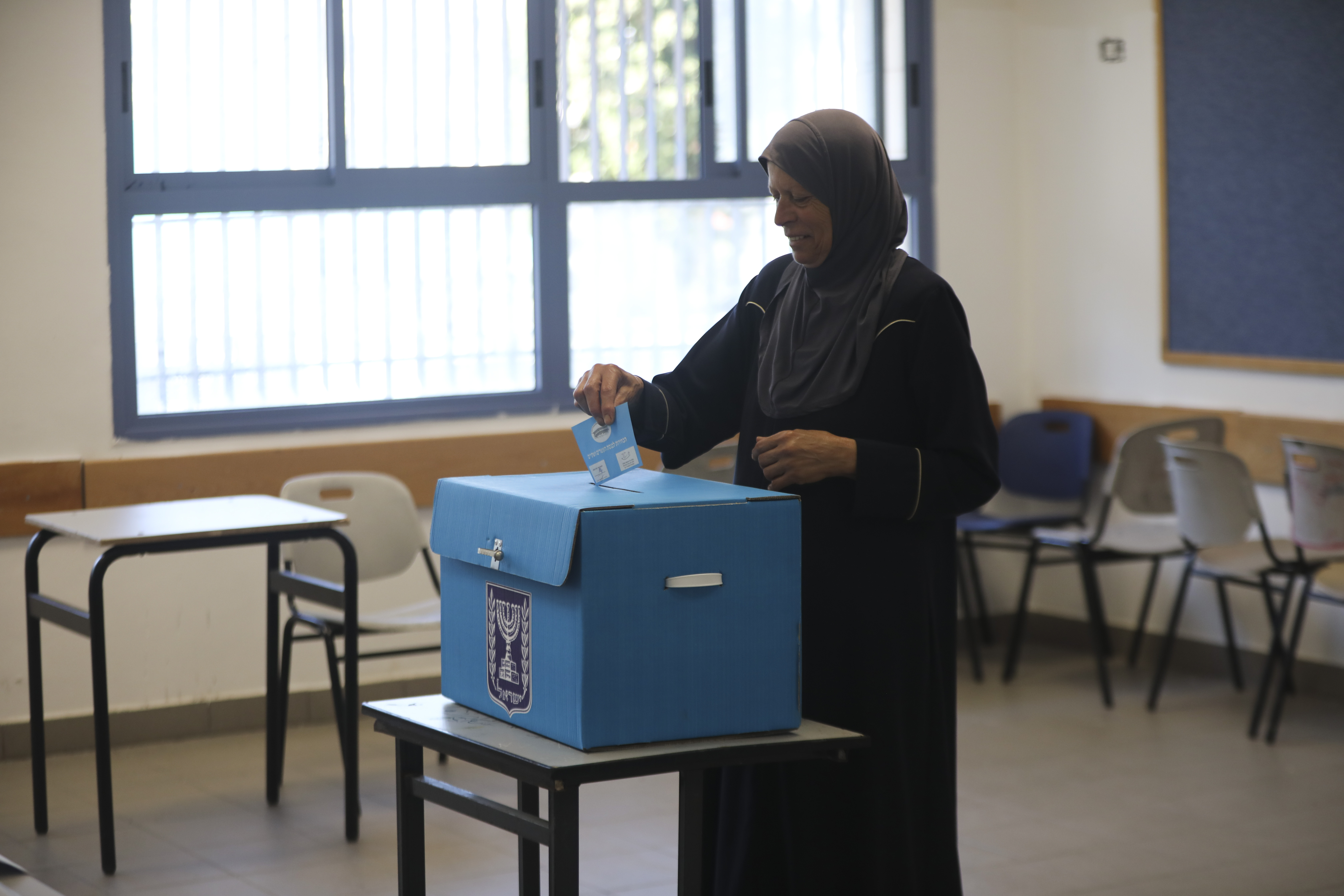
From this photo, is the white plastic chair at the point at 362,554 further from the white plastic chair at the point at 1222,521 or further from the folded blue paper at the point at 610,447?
the white plastic chair at the point at 1222,521

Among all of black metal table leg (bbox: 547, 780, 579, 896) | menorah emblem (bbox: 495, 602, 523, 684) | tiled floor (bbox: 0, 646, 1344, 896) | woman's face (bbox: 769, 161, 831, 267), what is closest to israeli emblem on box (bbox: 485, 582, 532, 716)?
menorah emblem (bbox: 495, 602, 523, 684)

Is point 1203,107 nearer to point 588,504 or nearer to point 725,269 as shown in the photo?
point 725,269

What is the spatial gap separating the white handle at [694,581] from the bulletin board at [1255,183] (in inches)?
134

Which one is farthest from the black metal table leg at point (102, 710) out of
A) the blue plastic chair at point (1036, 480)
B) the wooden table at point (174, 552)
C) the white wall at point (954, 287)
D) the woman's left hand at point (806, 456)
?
the blue plastic chair at point (1036, 480)

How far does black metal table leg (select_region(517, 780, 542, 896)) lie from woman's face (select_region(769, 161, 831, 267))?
846 millimetres

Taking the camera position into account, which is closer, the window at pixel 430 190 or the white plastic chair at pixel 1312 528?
the white plastic chair at pixel 1312 528

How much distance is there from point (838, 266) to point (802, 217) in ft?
0.31

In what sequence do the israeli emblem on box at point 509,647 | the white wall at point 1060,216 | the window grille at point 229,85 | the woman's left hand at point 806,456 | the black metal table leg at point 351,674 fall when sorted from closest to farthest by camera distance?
the israeli emblem on box at point 509,647, the woman's left hand at point 806,456, the black metal table leg at point 351,674, the window grille at point 229,85, the white wall at point 1060,216

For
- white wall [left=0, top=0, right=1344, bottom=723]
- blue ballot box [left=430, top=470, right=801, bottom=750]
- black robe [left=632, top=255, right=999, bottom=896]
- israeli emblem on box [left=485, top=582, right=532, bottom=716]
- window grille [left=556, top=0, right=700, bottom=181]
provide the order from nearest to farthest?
1. blue ballot box [left=430, top=470, right=801, bottom=750]
2. israeli emblem on box [left=485, top=582, right=532, bottom=716]
3. black robe [left=632, top=255, right=999, bottom=896]
4. white wall [left=0, top=0, right=1344, bottom=723]
5. window grille [left=556, top=0, right=700, bottom=181]

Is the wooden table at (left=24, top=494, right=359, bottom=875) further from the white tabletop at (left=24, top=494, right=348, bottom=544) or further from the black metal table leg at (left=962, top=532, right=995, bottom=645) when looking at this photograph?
the black metal table leg at (left=962, top=532, right=995, bottom=645)

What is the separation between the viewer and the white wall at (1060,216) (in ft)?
16.8

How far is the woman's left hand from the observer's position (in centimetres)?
Answer: 198

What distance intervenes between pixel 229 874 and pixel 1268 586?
299cm

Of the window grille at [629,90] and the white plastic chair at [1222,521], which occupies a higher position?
the window grille at [629,90]
